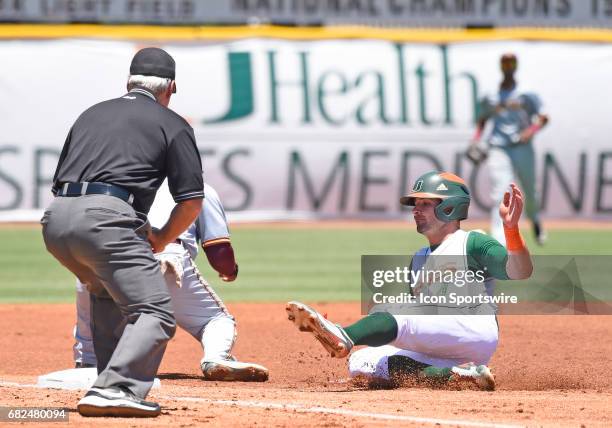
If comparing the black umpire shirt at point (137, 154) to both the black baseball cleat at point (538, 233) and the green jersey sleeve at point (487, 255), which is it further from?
the black baseball cleat at point (538, 233)

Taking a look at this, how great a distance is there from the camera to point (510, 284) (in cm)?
1156

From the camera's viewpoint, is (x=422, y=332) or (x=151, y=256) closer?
(x=151, y=256)

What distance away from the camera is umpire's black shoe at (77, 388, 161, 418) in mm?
4902

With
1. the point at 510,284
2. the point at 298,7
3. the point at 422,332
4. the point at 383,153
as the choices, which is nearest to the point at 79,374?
the point at 422,332

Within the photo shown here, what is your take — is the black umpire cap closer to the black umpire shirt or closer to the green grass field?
the black umpire shirt

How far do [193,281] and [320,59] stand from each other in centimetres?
1119

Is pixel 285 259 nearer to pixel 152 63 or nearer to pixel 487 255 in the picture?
pixel 487 255

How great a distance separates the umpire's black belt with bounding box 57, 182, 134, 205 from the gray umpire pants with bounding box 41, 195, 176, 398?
0.9 inches

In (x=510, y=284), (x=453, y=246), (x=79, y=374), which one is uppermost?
(x=453, y=246)

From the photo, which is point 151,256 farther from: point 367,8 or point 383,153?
point 367,8

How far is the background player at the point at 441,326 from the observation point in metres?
5.82

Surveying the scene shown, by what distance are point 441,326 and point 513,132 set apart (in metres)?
8.84

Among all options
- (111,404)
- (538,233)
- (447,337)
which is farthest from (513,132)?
(111,404)

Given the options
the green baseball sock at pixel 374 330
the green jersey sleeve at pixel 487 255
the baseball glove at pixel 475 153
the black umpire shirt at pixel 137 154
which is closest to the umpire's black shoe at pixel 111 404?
the black umpire shirt at pixel 137 154
